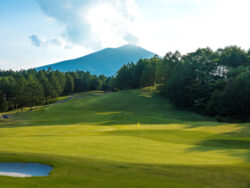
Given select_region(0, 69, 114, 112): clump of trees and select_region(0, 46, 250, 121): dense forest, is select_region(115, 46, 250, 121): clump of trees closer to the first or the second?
select_region(0, 46, 250, 121): dense forest

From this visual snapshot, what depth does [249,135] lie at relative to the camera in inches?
1118

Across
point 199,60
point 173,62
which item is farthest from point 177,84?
point 173,62

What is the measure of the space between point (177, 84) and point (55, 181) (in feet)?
217

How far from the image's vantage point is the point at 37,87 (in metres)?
89.1

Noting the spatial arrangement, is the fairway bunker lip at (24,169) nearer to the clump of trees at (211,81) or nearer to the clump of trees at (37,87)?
the clump of trees at (211,81)

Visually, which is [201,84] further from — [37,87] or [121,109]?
[37,87]

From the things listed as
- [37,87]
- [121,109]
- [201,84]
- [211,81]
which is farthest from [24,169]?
[37,87]

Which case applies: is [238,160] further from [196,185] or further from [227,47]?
[227,47]

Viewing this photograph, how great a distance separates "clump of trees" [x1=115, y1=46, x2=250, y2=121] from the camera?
5716 centimetres

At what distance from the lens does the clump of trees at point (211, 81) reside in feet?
188

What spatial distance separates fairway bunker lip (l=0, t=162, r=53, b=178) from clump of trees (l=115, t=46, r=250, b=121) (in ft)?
168

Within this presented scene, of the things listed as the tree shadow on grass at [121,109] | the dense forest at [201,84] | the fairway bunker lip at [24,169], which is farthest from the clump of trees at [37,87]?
the fairway bunker lip at [24,169]

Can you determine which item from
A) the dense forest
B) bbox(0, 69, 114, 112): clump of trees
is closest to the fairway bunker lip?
the dense forest

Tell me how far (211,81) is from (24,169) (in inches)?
2779
